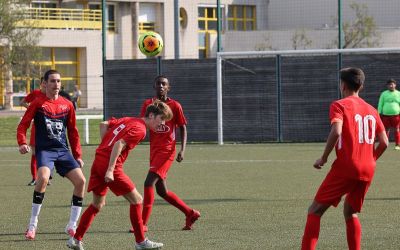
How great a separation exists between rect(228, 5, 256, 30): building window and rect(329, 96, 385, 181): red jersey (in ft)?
138

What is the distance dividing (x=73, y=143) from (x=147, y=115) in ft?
6.06

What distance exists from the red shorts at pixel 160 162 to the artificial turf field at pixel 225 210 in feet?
2.08

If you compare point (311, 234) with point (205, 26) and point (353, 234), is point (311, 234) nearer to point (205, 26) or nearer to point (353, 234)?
point (353, 234)

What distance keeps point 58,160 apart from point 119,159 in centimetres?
136

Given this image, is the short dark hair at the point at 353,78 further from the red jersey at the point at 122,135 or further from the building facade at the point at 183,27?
the building facade at the point at 183,27

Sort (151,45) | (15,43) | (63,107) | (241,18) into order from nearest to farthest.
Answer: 1. (63,107)
2. (151,45)
3. (15,43)
4. (241,18)

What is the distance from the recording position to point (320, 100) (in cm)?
2881

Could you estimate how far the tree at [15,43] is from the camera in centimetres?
4806

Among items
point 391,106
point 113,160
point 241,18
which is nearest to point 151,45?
Result: point 391,106

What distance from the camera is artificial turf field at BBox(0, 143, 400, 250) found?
10805mm

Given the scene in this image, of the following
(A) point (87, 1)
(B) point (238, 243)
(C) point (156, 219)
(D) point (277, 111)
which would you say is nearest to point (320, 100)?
(D) point (277, 111)

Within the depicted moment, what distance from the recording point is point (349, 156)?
871cm

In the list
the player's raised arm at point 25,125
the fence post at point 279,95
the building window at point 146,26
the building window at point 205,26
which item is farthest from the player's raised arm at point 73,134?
the building window at point 146,26

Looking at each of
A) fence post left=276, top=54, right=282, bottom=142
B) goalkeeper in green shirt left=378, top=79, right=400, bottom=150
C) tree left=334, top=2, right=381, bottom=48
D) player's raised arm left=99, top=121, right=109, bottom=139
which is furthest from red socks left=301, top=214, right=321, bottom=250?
tree left=334, top=2, right=381, bottom=48
